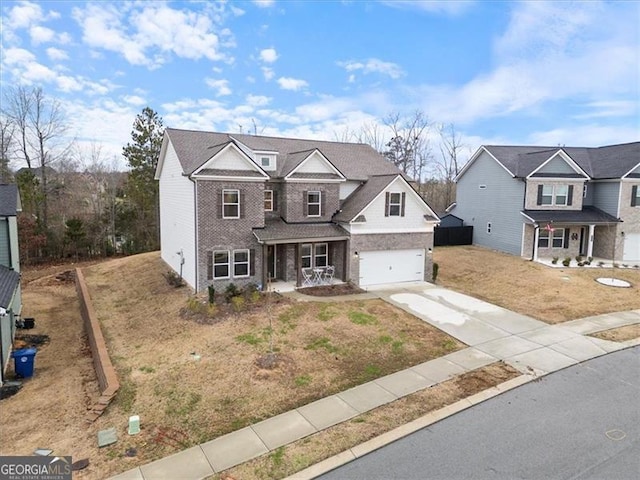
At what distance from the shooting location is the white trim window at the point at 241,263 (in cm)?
1845

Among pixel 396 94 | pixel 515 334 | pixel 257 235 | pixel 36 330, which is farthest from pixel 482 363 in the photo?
pixel 396 94

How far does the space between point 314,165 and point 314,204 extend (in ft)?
6.69

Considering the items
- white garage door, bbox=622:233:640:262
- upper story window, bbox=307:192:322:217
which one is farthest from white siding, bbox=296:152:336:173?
white garage door, bbox=622:233:640:262

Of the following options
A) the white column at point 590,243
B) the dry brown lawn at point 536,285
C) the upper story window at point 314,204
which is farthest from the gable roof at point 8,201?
the white column at point 590,243

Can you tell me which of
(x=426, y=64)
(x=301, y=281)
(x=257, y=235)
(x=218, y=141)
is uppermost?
(x=426, y=64)

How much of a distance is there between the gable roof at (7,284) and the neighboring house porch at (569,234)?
27.5 m

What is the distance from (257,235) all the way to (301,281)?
3375mm

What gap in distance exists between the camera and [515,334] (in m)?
13.5

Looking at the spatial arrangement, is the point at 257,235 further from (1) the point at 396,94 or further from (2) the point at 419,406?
(1) the point at 396,94

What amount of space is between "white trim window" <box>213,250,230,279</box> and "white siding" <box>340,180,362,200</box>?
7564 mm

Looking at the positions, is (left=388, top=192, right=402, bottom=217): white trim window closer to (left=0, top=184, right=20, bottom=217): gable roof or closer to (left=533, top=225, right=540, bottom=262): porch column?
(left=533, top=225, right=540, bottom=262): porch column

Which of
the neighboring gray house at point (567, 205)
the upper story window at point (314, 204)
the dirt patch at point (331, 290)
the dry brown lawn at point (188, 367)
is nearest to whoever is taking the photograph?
the dry brown lawn at point (188, 367)

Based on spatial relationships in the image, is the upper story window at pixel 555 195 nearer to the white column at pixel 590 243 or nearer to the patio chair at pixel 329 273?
the white column at pixel 590 243

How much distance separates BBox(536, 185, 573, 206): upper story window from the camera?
27.1 m
